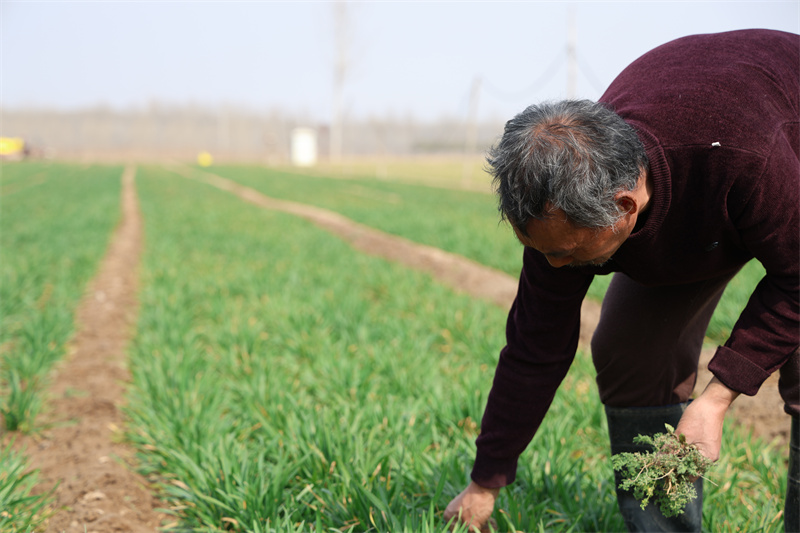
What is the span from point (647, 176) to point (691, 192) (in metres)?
0.12

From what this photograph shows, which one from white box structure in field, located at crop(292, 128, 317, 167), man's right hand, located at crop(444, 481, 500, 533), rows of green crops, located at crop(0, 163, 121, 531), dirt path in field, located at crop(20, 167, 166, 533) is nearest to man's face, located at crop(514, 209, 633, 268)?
man's right hand, located at crop(444, 481, 500, 533)

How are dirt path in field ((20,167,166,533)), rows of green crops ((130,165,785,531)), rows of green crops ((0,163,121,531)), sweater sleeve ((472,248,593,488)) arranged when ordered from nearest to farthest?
sweater sleeve ((472,248,593,488)), rows of green crops ((130,165,785,531)), dirt path in field ((20,167,166,533)), rows of green crops ((0,163,121,531))

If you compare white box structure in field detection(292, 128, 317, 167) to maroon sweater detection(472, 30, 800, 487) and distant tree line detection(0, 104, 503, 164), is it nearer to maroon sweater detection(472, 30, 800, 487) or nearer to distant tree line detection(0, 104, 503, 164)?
distant tree line detection(0, 104, 503, 164)

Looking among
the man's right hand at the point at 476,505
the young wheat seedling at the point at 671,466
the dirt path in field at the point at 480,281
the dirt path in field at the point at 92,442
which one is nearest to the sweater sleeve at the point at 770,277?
the young wheat seedling at the point at 671,466

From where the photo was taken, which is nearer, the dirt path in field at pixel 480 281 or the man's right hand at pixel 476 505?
the man's right hand at pixel 476 505

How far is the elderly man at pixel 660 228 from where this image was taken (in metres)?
1.38

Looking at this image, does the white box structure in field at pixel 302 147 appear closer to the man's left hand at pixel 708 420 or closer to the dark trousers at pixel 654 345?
the dark trousers at pixel 654 345

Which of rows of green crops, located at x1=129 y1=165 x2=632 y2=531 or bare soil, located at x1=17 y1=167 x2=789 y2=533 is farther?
bare soil, located at x1=17 y1=167 x2=789 y2=533

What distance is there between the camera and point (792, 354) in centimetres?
170

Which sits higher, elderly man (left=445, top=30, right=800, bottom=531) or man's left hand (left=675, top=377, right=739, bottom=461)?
elderly man (left=445, top=30, right=800, bottom=531)

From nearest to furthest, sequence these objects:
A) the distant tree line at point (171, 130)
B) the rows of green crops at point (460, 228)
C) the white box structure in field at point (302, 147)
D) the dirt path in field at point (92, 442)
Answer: the dirt path in field at point (92, 442)
the rows of green crops at point (460, 228)
the white box structure in field at point (302, 147)
the distant tree line at point (171, 130)

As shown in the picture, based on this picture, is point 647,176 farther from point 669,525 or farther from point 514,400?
point 669,525

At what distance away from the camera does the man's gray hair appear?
1.33m

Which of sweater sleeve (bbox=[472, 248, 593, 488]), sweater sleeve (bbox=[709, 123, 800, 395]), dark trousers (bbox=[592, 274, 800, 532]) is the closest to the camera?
sweater sleeve (bbox=[709, 123, 800, 395])
